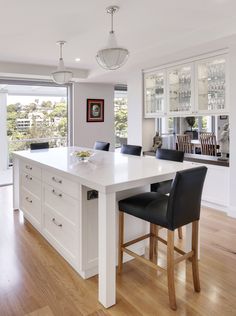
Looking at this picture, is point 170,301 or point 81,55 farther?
point 81,55

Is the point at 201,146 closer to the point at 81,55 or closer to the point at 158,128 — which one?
the point at 158,128

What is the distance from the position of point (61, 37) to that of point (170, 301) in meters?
3.40

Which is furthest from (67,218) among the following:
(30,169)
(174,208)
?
(30,169)

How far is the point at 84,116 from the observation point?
254 inches

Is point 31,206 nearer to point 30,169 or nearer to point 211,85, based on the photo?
point 30,169

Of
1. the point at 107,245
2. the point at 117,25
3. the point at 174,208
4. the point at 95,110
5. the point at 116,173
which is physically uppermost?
the point at 117,25

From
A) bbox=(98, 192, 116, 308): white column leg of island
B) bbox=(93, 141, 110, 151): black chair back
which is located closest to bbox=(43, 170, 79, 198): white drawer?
bbox=(98, 192, 116, 308): white column leg of island

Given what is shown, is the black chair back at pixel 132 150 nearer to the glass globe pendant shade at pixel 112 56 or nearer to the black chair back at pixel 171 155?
the black chair back at pixel 171 155

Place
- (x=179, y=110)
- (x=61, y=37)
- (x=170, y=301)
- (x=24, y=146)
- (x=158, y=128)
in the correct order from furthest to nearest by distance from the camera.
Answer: (x=24, y=146), (x=158, y=128), (x=179, y=110), (x=61, y=37), (x=170, y=301)

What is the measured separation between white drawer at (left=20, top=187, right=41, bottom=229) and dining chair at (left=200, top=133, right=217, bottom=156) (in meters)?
2.81

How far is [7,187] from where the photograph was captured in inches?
217

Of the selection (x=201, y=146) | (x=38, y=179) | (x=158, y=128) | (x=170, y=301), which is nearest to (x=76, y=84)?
(x=158, y=128)

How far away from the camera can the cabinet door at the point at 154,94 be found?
15.3 ft

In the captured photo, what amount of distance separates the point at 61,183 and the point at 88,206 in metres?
0.40
